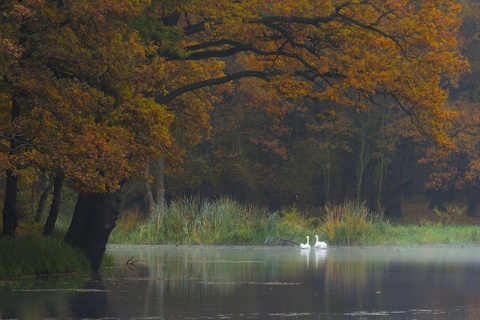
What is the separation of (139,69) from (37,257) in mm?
4689

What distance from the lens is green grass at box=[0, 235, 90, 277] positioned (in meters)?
23.1

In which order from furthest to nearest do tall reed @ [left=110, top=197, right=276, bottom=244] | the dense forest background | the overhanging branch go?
the dense forest background
tall reed @ [left=110, top=197, right=276, bottom=244]
the overhanging branch

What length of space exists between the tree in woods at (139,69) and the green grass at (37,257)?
2.46 ft

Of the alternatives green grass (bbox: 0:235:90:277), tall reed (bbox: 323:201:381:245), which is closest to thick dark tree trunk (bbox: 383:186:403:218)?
tall reed (bbox: 323:201:381:245)

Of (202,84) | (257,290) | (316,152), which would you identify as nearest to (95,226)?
(202,84)

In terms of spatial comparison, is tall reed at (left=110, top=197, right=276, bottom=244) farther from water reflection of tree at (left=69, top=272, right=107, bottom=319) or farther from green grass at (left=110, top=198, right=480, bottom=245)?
water reflection of tree at (left=69, top=272, right=107, bottom=319)

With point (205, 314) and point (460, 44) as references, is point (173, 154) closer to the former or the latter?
point (205, 314)

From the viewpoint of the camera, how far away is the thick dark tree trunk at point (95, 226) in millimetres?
26016

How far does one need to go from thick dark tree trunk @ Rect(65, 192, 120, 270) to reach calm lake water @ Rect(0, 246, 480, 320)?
23.7 inches

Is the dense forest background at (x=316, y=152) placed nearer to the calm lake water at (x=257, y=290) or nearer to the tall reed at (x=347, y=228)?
the tall reed at (x=347, y=228)

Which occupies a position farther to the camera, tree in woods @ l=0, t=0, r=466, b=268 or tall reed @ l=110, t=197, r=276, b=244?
tall reed @ l=110, t=197, r=276, b=244

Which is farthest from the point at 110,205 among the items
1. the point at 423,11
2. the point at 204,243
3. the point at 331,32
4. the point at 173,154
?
the point at 204,243

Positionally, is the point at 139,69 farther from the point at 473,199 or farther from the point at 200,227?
the point at 473,199

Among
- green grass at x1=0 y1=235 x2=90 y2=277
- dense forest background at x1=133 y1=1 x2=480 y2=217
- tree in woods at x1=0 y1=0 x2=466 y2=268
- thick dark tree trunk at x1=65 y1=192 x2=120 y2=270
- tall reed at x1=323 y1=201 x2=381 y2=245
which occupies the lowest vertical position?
green grass at x1=0 y1=235 x2=90 y2=277
